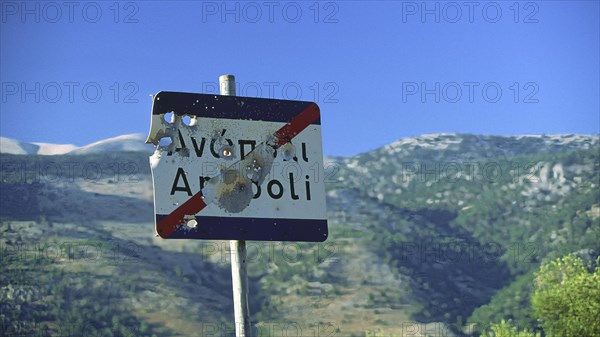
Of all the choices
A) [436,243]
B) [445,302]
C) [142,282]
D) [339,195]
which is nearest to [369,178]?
[339,195]

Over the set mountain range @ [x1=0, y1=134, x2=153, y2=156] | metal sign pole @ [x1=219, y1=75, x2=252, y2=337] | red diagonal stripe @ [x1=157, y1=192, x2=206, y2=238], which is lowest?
metal sign pole @ [x1=219, y1=75, x2=252, y2=337]

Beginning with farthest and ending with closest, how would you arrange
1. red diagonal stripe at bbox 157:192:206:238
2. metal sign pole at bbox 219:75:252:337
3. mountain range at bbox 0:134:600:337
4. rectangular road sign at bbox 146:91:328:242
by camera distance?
mountain range at bbox 0:134:600:337
rectangular road sign at bbox 146:91:328:242
red diagonal stripe at bbox 157:192:206:238
metal sign pole at bbox 219:75:252:337

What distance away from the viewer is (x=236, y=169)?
21.7ft

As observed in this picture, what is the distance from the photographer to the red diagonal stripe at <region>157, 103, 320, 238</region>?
6359mm

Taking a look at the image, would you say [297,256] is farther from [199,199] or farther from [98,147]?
[199,199]

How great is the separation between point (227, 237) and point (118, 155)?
167309 millimetres

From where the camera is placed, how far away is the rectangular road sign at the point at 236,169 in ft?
21.2

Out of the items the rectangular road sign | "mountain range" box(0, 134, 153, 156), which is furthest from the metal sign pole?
"mountain range" box(0, 134, 153, 156)

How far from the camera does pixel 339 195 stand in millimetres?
191125

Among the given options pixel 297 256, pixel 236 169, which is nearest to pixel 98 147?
pixel 297 256

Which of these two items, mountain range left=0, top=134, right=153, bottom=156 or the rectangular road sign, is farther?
mountain range left=0, top=134, right=153, bottom=156

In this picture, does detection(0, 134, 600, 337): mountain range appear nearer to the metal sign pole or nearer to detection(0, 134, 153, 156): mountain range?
detection(0, 134, 153, 156): mountain range

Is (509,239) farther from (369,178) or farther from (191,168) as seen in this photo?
(191,168)

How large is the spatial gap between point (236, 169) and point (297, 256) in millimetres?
171085
